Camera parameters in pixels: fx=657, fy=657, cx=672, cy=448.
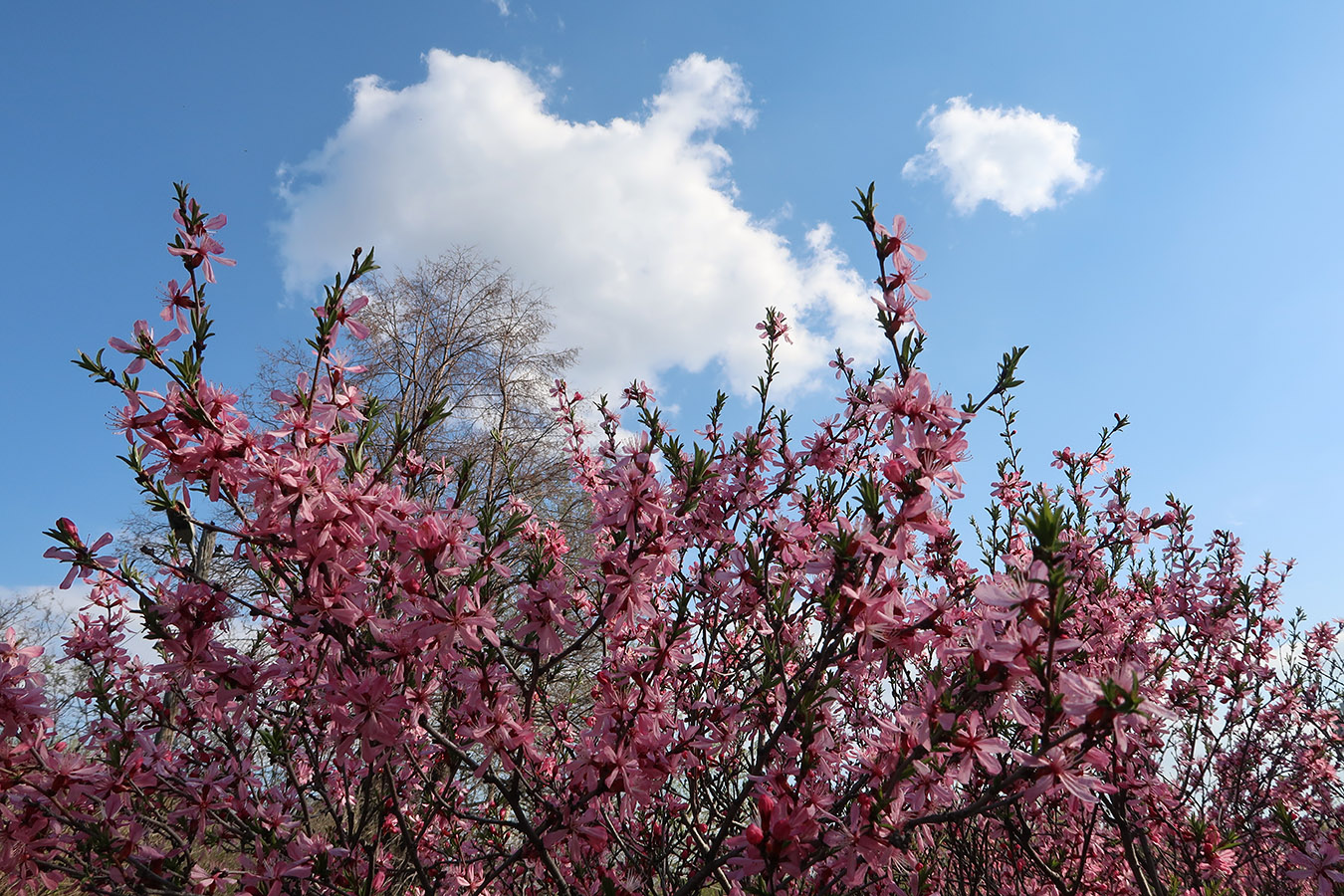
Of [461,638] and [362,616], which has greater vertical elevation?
[362,616]

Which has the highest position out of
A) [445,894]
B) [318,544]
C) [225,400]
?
[225,400]

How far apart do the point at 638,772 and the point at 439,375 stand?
1425 centimetres

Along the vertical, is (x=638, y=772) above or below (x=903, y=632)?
below

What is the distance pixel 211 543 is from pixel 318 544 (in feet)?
51.2

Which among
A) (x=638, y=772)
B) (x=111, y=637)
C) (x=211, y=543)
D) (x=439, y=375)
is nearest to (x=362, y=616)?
(x=638, y=772)

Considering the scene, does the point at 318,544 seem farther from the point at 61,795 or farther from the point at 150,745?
the point at 150,745

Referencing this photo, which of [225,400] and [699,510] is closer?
[225,400]

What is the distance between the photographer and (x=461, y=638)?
6.13ft

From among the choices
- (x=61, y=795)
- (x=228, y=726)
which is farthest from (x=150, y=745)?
(x=61, y=795)

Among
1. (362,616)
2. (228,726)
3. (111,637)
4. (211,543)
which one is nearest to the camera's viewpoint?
(362,616)

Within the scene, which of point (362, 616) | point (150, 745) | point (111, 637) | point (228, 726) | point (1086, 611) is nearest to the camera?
point (362, 616)

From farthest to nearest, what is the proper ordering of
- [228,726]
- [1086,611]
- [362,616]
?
[1086,611]
[228,726]
[362,616]

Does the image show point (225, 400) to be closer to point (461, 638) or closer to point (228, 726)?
point (461, 638)

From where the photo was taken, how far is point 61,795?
2.17m
